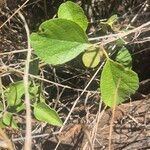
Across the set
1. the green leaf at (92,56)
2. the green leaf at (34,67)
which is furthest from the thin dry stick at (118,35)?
the green leaf at (34,67)

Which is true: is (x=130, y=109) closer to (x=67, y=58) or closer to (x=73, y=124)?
(x=73, y=124)

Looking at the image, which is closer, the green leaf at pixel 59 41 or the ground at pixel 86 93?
the green leaf at pixel 59 41

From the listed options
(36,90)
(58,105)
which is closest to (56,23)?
(36,90)

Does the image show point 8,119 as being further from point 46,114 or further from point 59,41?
point 59,41

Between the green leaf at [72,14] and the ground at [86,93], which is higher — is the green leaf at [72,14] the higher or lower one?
the higher one

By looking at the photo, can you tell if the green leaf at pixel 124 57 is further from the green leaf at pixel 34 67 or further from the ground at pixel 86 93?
the green leaf at pixel 34 67

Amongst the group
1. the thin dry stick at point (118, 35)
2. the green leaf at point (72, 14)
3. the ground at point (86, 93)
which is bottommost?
the ground at point (86, 93)
